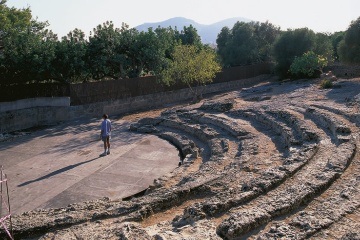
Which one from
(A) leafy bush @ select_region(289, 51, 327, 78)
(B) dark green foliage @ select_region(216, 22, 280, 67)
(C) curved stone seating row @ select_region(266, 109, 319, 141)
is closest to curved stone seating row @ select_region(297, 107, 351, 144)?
(C) curved stone seating row @ select_region(266, 109, 319, 141)

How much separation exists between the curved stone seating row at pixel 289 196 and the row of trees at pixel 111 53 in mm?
21545

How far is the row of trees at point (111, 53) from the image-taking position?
25062 millimetres

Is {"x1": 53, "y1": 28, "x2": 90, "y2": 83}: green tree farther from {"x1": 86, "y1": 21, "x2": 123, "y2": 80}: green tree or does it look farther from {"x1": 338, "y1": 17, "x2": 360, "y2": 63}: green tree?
{"x1": 338, "y1": 17, "x2": 360, "y2": 63}: green tree

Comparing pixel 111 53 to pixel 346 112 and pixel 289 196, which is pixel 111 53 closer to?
pixel 346 112

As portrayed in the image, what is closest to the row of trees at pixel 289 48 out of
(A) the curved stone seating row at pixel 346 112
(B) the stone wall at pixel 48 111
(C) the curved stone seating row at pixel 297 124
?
(A) the curved stone seating row at pixel 346 112

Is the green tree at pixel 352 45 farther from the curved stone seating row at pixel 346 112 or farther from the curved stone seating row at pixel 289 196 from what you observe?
the curved stone seating row at pixel 289 196

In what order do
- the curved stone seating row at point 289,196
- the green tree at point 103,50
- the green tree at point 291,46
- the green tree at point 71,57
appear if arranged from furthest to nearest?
the green tree at point 291,46
the green tree at point 103,50
the green tree at point 71,57
the curved stone seating row at point 289,196

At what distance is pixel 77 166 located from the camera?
1404 centimetres

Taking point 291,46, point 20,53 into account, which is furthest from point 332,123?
point 291,46

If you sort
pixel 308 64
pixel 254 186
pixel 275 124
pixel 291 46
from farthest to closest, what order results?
pixel 291 46 < pixel 308 64 < pixel 275 124 < pixel 254 186

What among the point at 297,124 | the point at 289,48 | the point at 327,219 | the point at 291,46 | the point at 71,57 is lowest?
the point at 327,219

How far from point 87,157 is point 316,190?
10.5 metres

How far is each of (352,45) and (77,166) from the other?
1243 inches

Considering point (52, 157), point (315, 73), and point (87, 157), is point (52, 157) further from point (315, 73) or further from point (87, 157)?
point (315, 73)
